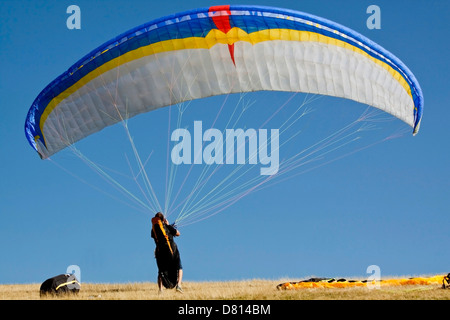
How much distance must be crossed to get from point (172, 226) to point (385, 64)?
5.88 metres

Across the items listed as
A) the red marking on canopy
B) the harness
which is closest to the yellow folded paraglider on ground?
the harness

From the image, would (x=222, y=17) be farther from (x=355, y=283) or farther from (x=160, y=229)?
(x=355, y=283)

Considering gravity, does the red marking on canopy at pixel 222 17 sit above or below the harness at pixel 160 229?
above

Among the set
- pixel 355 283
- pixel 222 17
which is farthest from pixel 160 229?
pixel 222 17

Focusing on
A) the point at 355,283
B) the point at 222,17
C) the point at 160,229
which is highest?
the point at 222,17

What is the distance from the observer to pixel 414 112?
14102 mm

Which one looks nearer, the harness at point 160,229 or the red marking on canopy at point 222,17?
the harness at point 160,229

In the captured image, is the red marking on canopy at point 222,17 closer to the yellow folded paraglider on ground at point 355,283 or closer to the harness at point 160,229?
the harness at point 160,229

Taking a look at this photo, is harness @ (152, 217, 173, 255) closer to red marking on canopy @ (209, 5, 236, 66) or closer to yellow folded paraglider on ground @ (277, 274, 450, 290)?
yellow folded paraglider on ground @ (277, 274, 450, 290)

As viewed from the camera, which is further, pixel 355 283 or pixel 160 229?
pixel 355 283

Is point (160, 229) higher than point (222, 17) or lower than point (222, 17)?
lower

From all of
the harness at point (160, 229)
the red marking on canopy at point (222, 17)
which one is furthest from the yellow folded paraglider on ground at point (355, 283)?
the red marking on canopy at point (222, 17)
